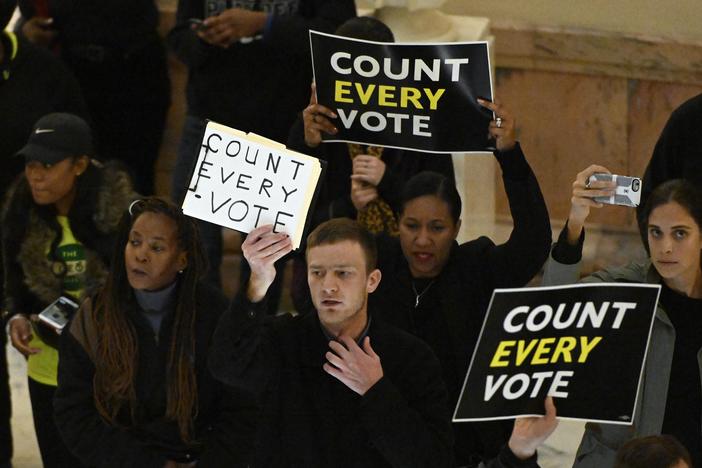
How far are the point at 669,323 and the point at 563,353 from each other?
1.54 feet

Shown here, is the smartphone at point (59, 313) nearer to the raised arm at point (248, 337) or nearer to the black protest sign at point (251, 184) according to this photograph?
the black protest sign at point (251, 184)

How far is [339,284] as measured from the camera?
5832 millimetres

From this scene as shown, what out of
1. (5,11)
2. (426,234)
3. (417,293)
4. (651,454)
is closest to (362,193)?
(426,234)

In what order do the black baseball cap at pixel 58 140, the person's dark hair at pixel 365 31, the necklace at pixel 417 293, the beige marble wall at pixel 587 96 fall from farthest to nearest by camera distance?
1. the beige marble wall at pixel 587 96
2. the black baseball cap at pixel 58 140
3. the person's dark hair at pixel 365 31
4. the necklace at pixel 417 293

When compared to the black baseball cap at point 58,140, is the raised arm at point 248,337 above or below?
below

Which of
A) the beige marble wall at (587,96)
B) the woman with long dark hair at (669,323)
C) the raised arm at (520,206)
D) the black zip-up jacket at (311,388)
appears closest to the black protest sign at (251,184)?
the black zip-up jacket at (311,388)

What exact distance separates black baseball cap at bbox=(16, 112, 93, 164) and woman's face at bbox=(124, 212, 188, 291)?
3.51ft

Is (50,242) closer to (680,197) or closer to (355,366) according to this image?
(355,366)

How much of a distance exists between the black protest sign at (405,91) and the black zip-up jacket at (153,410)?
0.97 metres

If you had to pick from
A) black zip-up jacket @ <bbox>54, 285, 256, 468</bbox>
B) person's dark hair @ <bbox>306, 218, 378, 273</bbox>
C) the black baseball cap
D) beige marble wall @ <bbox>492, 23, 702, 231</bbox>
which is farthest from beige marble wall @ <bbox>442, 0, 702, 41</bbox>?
person's dark hair @ <bbox>306, 218, 378, 273</bbox>

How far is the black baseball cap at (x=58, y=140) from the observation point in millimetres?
7555

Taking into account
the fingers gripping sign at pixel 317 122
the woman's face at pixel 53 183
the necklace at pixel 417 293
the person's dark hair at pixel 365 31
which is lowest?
the necklace at pixel 417 293

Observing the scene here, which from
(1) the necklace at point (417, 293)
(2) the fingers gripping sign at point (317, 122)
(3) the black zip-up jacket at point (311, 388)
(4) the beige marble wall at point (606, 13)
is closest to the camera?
(3) the black zip-up jacket at point (311, 388)

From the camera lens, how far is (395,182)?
720 centimetres
